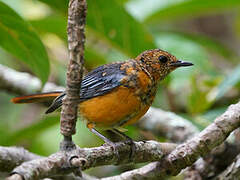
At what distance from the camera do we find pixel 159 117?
436 cm

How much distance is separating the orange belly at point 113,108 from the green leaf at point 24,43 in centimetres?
52


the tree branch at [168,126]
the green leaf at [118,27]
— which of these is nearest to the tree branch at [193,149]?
the tree branch at [168,126]

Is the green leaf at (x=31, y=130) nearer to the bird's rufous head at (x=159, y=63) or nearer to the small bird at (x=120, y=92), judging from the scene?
the small bird at (x=120, y=92)

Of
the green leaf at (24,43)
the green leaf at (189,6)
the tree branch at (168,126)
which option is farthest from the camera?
the green leaf at (189,6)

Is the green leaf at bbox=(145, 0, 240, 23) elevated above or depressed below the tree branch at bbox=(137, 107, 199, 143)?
above

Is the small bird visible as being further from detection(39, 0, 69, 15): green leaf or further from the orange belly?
detection(39, 0, 69, 15): green leaf

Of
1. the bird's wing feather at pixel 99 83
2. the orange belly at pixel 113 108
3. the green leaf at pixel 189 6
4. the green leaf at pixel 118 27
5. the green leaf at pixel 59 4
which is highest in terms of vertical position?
the green leaf at pixel 189 6

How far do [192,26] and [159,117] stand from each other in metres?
5.22

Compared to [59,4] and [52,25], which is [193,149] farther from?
[52,25]

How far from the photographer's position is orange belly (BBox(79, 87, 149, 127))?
11.0 feet

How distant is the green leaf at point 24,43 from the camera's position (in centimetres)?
349

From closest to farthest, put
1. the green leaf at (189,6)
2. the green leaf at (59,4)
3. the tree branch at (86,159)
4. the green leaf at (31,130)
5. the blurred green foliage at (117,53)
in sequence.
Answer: the tree branch at (86,159)
the blurred green foliage at (117,53)
the green leaf at (59,4)
the green leaf at (31,130)
the green leaf at (189,6)

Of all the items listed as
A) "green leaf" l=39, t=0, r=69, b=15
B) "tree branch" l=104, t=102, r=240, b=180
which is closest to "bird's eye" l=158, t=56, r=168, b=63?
"tree branch" l=104, t=102, r=240, b=180

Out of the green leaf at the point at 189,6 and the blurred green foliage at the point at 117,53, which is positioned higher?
the green leaf at the point at 189,6
